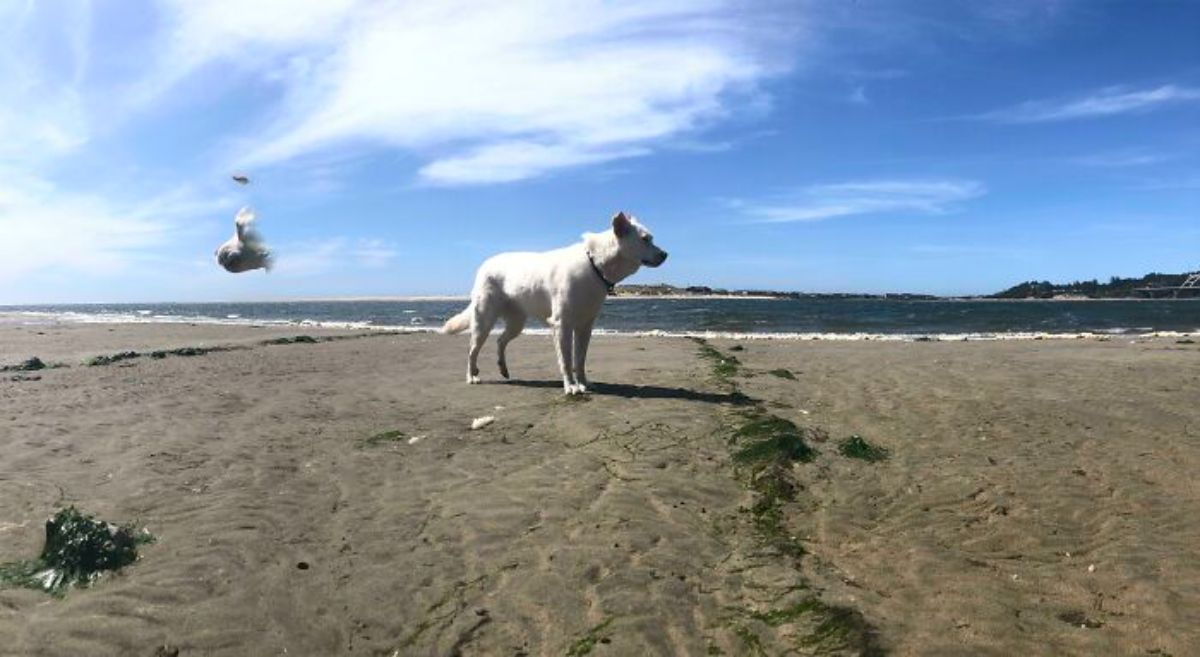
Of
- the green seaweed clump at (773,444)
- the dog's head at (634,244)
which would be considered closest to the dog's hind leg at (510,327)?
the dog's head at (634,244)

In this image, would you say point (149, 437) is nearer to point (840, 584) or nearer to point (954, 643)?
point (840, 584)

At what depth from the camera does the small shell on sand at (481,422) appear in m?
8.87

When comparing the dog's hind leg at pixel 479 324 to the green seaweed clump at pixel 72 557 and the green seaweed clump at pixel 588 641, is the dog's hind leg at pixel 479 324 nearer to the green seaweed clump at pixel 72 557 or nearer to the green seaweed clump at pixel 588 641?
the green seaweed clump at pixel 72 557

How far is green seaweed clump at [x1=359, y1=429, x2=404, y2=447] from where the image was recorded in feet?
26.9

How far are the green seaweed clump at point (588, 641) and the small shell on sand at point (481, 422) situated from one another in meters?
4.82

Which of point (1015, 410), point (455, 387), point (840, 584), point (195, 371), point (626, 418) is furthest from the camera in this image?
point (195, 371)

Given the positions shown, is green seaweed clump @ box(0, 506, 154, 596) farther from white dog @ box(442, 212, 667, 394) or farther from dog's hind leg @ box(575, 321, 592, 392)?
dog's hind leg @ box(575, 321, 592, 392)

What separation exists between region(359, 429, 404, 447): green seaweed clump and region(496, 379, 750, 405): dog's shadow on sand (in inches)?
119

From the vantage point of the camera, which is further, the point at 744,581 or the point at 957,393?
the point at 957,393

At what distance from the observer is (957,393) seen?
37.8ft

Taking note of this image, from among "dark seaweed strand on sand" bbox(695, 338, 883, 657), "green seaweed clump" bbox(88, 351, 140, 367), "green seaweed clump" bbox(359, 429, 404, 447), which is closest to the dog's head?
"dark seaweed strand on sand" bbox(695, 338, 883, 657)

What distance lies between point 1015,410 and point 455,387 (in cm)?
792

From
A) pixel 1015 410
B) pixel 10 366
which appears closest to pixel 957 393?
pixel 1015 410

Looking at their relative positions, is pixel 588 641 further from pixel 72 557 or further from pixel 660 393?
pixel 660 393
